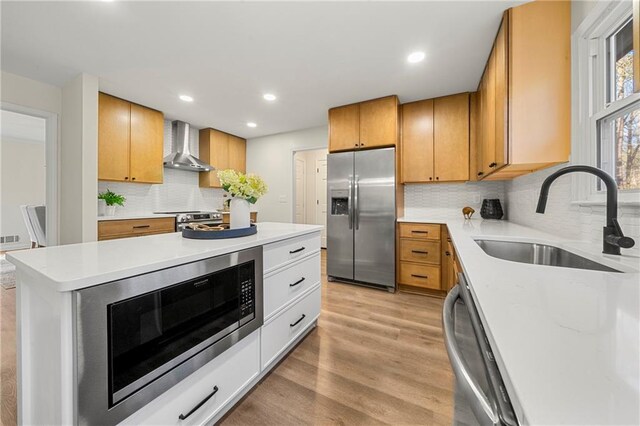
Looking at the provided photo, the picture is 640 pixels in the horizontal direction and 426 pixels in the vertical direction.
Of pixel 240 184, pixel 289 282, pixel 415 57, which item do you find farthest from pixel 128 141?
pixel 415 57

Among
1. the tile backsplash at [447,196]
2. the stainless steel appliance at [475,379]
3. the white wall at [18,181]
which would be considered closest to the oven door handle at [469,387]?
the stainless steel appliance at [475,379]

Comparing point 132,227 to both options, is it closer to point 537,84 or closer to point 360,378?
point 360,378

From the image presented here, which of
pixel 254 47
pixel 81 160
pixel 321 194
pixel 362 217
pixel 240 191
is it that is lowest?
pixel 362 217

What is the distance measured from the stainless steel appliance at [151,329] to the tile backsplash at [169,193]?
11.1 feet

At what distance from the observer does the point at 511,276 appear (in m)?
0.75

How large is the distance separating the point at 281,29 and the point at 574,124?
6.91 ft

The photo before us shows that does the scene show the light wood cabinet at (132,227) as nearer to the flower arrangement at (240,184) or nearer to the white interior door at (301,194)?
the flower arrangement at (240,184)

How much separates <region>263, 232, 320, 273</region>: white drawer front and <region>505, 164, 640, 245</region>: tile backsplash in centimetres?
168

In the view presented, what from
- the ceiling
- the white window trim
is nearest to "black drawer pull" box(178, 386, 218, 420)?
the white window trim

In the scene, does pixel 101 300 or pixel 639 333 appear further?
pixel 101 300

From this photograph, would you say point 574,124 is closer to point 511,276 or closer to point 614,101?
point 614,101

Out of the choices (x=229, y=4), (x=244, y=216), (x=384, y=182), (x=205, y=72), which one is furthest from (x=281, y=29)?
(x=384, y=182)

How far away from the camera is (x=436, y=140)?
3.18m

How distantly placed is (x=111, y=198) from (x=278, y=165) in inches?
102
